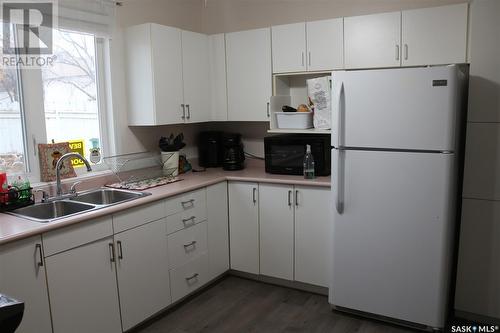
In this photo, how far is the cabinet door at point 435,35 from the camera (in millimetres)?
2725

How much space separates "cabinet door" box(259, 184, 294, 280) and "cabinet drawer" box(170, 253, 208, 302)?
1.55 feet

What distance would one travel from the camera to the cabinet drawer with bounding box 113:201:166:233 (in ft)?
8.26

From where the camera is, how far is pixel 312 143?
10.7 ft

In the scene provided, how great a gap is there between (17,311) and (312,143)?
7.85ft

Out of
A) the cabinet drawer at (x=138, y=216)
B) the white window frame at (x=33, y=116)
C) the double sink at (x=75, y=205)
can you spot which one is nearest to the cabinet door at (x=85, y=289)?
the cabinet drawer at (x=138, y=216)

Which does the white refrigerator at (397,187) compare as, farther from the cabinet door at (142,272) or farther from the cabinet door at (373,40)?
the cabinet door at (142,272)

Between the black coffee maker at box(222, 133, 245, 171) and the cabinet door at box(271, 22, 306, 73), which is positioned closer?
the cabinet door at box(271, 22, 306, 73)

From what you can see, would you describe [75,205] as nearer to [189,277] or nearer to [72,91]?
[72,91]

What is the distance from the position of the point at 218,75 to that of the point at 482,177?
217 cm

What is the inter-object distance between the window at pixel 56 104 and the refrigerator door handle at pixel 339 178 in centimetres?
175

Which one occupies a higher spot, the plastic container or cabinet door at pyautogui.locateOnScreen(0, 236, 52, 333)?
the plastic container

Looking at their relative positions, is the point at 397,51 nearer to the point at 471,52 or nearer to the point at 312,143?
the point at 471,52

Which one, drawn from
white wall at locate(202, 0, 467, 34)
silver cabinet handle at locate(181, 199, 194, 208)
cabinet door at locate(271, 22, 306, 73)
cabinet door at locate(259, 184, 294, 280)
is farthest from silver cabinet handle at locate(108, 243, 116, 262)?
white wall at locate(202, 0, 467, 34)

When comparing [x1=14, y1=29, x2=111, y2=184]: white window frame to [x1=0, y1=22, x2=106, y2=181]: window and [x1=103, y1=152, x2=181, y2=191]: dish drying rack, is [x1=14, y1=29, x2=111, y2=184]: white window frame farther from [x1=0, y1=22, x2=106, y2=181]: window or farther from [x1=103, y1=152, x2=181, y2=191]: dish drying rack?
[x1=103, y1=152, x2=181, y2=191]: dish drying rack
